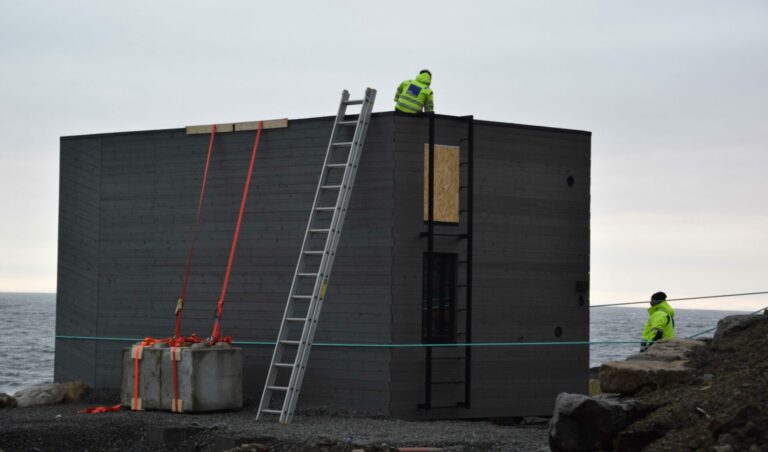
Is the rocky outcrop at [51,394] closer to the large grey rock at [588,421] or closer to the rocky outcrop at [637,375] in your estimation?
the rocky outcrop at [637,375]

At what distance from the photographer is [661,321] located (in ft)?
57.5

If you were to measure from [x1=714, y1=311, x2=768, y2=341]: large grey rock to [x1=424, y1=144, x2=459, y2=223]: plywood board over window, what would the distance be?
15.4ft

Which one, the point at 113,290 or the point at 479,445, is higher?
the point at 113,290

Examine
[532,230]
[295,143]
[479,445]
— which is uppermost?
[295,143]

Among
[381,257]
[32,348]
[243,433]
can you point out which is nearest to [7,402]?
[243,433]

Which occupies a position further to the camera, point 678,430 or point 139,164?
point 139,164

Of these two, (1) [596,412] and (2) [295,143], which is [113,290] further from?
(1) [596,412]

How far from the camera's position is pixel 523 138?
18.4 metres

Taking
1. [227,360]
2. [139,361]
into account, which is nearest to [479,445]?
[227,360]

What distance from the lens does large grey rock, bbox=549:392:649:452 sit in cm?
1170

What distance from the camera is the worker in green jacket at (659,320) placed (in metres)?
17.6

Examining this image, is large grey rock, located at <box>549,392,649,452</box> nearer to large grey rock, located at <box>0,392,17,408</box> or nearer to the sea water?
large grey rock, located at <box>0,392,17,408</box>

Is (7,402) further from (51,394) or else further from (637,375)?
(637,375)

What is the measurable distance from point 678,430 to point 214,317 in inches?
358
